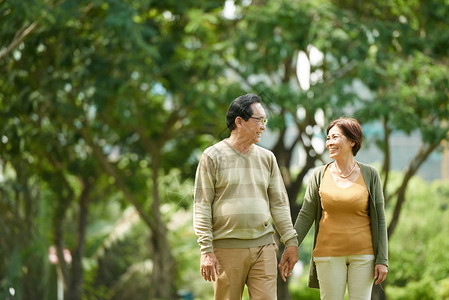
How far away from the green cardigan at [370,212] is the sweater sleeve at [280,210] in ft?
0.75

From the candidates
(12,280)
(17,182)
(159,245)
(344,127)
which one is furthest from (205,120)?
(344,127)

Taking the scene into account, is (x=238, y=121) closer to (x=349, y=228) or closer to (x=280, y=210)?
(x=280, y=210)

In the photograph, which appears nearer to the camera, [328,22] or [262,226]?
[262,226]

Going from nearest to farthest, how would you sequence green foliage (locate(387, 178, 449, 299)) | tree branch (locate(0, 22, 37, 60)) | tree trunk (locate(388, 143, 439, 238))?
1. tree branch (locate(0, 22, 37, 60))
2. tree trunk (locate(388, 143, 439, 238))
3. green foliage (locate(387, 178, 449, 299))

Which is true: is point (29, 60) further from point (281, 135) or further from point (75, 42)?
point (281, 135)

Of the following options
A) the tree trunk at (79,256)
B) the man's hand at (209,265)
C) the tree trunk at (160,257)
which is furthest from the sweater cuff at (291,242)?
the tree trunk at (79,256)

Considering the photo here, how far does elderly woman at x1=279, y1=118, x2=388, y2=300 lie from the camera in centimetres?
459

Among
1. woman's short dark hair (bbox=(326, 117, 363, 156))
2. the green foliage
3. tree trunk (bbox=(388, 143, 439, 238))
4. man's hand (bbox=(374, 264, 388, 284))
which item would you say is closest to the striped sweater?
woman's short dark hair (bbox=(326, 117, 363, 156))

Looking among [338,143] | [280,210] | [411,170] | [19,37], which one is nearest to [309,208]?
[280,210]

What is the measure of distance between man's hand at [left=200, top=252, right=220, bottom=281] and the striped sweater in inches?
3.0

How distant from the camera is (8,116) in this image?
13.0m

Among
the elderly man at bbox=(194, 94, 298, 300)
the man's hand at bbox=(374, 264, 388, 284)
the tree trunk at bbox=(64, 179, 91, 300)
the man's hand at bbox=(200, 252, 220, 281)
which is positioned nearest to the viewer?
the man's hand at bbox=(200, 252, 220, 281)

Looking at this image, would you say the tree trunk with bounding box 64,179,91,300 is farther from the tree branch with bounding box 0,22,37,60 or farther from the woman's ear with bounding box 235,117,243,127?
the woman's ear with bounding box 235,117,243,127

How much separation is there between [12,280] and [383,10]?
764cm
